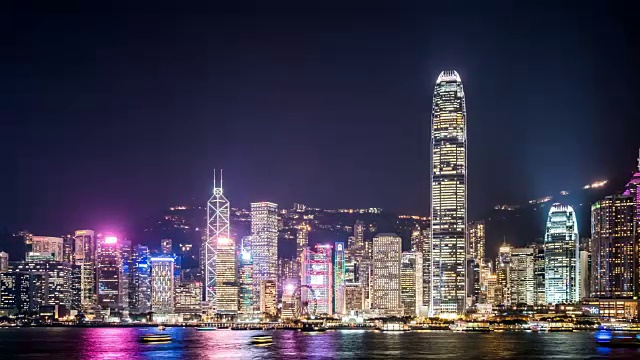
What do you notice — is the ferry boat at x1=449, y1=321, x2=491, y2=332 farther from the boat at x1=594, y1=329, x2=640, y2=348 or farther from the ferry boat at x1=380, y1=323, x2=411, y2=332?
the boat at x1=594, y1=329, x2=640, y2=348

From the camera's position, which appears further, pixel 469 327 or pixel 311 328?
pixel 469 327

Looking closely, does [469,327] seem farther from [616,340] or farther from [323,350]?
[323,350]

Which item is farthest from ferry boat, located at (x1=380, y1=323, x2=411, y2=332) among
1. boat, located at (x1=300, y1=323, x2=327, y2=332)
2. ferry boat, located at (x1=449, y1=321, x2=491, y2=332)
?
boat, located at (x1=300, y1=323, x2=327, y2=332)

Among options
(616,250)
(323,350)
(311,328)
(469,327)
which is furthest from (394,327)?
(323,350)

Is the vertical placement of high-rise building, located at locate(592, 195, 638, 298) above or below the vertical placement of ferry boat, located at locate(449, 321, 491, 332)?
above

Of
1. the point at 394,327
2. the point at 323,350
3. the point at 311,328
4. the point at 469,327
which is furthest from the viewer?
the point at 394,327

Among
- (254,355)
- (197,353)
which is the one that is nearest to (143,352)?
(197,353)
